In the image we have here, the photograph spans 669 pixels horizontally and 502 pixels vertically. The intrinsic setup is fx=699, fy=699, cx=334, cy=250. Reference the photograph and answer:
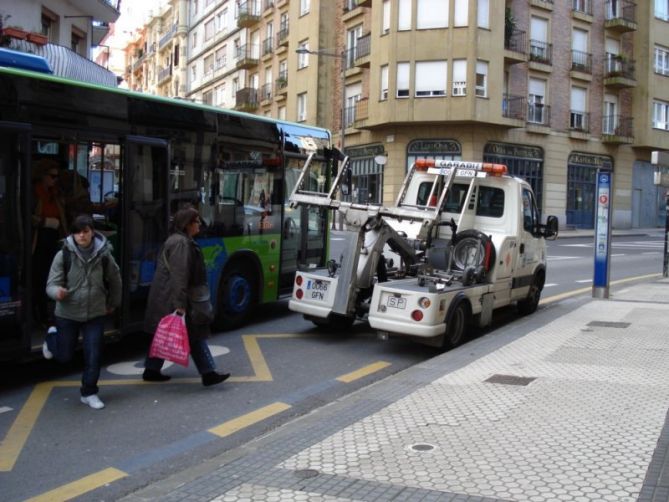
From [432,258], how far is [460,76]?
80.3ft

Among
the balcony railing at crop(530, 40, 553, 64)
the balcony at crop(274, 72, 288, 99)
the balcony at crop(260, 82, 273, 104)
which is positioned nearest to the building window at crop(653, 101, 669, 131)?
the balcony railing at crop(530, 40, 553, 64)

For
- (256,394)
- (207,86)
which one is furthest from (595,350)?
(207,86)

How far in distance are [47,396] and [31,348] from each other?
476 millimetres

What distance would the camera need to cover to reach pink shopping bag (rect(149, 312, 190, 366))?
6074mm

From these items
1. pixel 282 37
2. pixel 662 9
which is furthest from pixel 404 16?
pixel 662 9

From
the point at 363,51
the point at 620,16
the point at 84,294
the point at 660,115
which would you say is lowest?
the point at 84,294

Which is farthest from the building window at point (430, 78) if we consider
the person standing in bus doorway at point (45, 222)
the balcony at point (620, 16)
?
the person standing in bus doorway at point (45, 222)

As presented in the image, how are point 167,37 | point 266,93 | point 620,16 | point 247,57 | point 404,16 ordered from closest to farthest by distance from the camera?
point 404,16
point 620,16
point 266,93
point 247,57
point 167,37

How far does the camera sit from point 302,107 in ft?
141

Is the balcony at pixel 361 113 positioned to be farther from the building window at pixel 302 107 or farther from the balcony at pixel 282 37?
the balcony at pixel 282 37

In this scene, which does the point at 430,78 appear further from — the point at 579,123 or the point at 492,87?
the point at 579,123

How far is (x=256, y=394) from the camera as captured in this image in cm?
638

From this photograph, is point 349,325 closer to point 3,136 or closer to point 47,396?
point 47,396

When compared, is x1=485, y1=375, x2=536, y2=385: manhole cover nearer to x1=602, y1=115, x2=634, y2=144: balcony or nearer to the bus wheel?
the bus wheel
